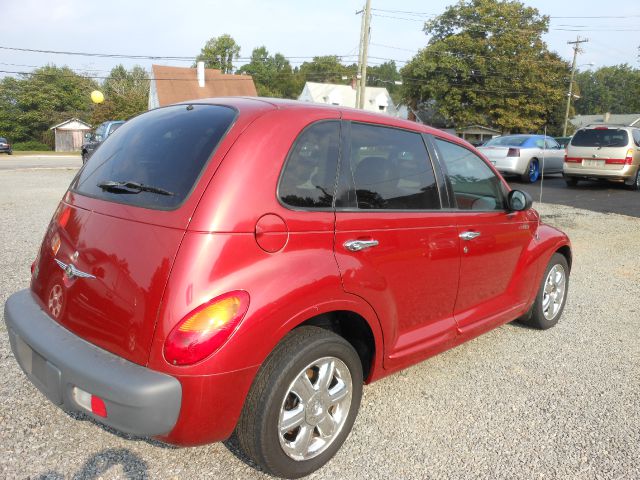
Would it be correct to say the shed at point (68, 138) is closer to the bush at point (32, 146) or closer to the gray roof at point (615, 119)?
the bush at point (32, 146)

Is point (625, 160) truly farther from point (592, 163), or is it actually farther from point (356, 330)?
point (356, 330)

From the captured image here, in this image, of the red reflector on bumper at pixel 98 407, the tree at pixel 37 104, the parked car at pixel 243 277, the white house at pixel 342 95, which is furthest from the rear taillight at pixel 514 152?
the tree at pixel 37 104

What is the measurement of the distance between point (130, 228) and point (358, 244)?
3.48 feet

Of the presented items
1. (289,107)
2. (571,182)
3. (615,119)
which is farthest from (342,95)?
(289,107)

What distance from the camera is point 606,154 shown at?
13742 mm

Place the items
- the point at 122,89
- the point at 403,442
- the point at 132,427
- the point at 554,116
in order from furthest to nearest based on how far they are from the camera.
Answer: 1. the point at 122,89
2. the point at 554,116
3. the point at 403,442
4. the point at 132,427

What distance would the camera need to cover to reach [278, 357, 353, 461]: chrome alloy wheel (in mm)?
2331

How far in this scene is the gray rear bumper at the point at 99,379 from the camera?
1957mm

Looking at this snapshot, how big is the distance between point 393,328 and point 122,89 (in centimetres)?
6749

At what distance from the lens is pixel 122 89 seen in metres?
62.7

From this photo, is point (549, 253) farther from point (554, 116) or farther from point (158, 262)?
point (554, 116)

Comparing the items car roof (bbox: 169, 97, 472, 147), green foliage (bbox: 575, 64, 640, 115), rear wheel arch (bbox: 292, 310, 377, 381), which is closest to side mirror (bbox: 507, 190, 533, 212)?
car roof (bbox: 169, 97, 472, 147)

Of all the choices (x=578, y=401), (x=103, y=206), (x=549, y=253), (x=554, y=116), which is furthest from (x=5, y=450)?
(x=554, y=116)

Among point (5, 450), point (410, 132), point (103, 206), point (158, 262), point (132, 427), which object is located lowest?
point (5, 450)
